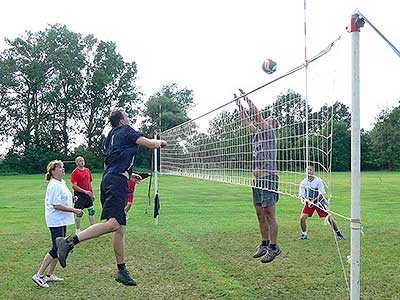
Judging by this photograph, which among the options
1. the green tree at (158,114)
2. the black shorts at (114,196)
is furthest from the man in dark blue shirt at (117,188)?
the green tree at (158,114)

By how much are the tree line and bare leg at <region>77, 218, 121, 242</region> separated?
52.1 m

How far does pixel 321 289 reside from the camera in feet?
22.7

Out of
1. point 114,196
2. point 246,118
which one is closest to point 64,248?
point 114,196

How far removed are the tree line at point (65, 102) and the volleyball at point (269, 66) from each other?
50507mm

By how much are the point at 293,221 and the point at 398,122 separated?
182 ft

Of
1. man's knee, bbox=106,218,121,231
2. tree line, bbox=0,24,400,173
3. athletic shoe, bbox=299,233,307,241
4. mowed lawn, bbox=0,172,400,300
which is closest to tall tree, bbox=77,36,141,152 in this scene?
tree line, bbox=0,24,400,173

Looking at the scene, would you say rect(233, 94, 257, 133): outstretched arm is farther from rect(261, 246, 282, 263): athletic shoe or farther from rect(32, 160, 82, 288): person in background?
rect(32, 160, 82, 288): person in background

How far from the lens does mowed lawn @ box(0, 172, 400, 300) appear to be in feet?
22.6

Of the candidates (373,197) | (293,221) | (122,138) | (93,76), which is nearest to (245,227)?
(293,221)

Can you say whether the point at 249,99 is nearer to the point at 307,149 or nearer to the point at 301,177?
the point at 301,177

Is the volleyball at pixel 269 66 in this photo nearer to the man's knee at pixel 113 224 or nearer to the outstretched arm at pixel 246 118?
the outstretched arm at pixel 246 118

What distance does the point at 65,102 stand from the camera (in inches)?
2420

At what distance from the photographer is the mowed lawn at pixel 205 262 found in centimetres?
690

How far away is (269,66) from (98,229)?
3531 mm
